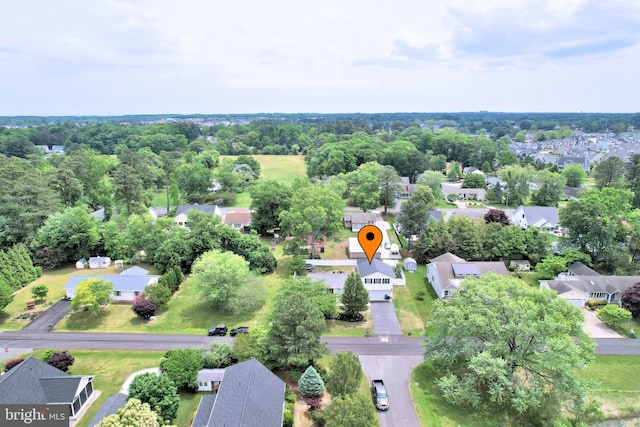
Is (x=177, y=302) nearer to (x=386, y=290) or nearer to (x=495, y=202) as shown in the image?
(x=386, y=290)

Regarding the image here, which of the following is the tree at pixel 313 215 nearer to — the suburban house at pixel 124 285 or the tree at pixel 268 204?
the tree at pixel 268 204

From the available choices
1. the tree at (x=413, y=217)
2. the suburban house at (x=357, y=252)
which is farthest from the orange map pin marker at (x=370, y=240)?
the tree at (x=413, y=217)

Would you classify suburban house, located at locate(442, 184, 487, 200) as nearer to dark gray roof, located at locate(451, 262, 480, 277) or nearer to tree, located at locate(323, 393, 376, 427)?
dark gray roof, located at locate(451, 262, 480, 277)

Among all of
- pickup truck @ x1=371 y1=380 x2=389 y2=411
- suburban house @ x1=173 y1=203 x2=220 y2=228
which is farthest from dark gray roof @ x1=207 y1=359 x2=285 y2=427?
suburban house @ x1=173 y1=203 x2=220 y2=228

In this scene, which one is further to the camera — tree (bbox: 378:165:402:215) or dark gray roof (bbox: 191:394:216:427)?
tree (bbox: 378:165:402:215)

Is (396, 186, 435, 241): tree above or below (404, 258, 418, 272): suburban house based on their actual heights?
above

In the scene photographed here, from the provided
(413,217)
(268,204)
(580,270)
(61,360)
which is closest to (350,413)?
(61,360)

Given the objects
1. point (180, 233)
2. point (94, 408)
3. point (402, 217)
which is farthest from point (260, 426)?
point (402, 217)
